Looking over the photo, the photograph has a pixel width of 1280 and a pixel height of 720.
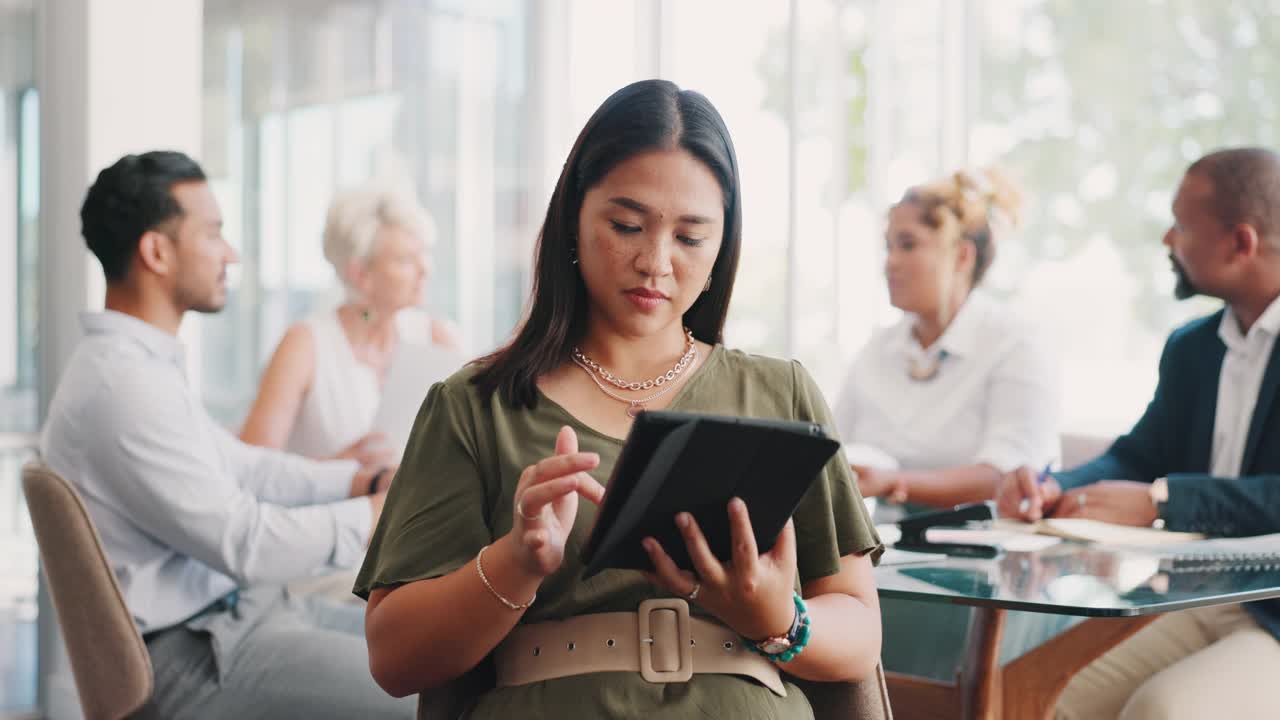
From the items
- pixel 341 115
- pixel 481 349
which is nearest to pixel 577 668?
pixel 341 115

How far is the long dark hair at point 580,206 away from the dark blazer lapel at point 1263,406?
1.46 meters

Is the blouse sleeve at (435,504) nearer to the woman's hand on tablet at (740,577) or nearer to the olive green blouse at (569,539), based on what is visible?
the olive green blouse at (569,539)

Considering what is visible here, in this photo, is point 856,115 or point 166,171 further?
point 856,115

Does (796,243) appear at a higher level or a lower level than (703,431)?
higher

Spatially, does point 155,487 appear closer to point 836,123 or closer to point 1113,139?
point 836,123

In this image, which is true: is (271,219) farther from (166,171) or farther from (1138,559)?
(1138,559)

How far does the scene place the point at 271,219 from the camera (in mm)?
4520

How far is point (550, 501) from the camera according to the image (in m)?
1.14

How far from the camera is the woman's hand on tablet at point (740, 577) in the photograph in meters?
1.15

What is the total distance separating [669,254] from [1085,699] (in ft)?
4.99

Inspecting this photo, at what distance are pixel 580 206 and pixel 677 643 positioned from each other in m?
0.52

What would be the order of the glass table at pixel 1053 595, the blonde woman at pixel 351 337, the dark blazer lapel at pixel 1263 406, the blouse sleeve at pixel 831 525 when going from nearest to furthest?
the blouse sleeve at pixel 831 525 → the glass table at pixel 1053 595 → the dark blazer lapel at pixel 1263 406 → the blonde woman at pixel 351 337

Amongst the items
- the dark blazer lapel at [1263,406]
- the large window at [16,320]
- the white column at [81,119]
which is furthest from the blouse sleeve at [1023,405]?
the large window at [16,320]

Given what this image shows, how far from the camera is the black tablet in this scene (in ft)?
Result: 3.40
